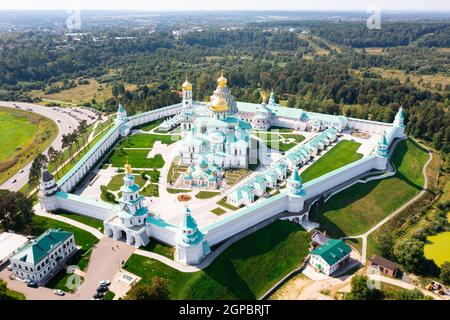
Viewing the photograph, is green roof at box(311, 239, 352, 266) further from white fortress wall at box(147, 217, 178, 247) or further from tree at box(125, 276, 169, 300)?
tree at box(125, 276, 169, 300)

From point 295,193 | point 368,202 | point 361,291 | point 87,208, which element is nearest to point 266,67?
→ point 368,202

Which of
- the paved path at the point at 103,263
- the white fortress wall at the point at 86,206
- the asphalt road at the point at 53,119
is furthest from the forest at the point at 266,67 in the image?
the paved path at the point at 103,263

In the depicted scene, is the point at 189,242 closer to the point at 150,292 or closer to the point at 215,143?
the point at 150,292

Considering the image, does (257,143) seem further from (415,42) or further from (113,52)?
(415,42)

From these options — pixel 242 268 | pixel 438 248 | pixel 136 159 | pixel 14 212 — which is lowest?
pixel 438 248

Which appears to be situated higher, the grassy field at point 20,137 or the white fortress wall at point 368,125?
the white fortress wall at point 368,125

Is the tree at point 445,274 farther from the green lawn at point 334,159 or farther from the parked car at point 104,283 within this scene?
the parked car at point 104,283
